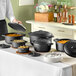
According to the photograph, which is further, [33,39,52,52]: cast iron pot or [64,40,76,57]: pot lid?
[33,39,52,52]: cast iron pot

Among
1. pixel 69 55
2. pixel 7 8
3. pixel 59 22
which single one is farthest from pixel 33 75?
pixel 59 22

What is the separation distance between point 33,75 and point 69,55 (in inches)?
17.2

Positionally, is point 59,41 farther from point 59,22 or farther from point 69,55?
point 59,22

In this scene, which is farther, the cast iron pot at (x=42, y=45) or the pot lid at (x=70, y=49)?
the cast iron pot at (x=42, y=45)

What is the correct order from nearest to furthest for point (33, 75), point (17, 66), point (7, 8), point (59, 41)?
1. point (33, 75)
2. point (17, 66)
3. point (59, 41)
4. point (7, 8)

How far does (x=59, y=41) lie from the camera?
2.57 m

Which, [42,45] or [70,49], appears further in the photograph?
[42,45]

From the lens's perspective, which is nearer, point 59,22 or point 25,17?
point 59,22

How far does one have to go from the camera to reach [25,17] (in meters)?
5.19

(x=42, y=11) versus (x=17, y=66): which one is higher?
(x=42, y=11)

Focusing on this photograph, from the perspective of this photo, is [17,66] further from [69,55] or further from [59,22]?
[59,22]

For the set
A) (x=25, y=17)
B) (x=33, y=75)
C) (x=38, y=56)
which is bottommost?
(x=33, y=75)

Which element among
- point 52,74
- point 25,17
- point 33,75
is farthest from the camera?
point 25,17

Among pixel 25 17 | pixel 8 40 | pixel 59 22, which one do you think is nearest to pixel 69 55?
pixel 8 40
